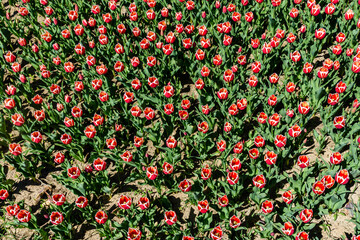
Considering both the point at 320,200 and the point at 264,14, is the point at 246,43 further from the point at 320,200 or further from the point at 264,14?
the point at 320,200

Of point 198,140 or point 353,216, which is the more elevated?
point 198,140

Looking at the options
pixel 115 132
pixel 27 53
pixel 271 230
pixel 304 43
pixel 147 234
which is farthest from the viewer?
pixel 27 53

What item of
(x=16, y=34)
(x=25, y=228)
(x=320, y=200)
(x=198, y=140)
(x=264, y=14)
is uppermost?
(x=16, y=34)

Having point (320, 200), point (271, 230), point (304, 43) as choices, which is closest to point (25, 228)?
point (271, 230)

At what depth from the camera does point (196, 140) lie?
15.3 ft

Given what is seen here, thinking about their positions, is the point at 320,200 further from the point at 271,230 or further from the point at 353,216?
the point at 271,230

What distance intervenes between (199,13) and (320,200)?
4.07 metres

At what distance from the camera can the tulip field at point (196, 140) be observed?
391 centimetres

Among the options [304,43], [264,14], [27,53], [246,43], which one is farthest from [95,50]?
[304,43]

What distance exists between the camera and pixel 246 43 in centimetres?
600

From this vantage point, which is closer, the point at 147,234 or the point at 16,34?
the point at 147,234

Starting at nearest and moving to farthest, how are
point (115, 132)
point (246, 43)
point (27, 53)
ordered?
point (115, 132) < point (246, 43) < point (27, 53)

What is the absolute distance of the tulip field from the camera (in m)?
3.91

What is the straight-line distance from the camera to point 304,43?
5.46 m
